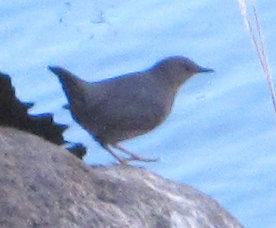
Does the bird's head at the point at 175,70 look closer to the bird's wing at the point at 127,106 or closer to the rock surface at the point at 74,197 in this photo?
the bird's wing at the point at 127,106

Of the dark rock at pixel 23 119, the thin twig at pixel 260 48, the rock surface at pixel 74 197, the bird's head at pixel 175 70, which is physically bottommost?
the rock surface at pixel 74 197

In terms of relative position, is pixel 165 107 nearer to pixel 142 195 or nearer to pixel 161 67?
pixel 161 67

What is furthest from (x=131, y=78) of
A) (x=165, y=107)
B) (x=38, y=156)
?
(x=38, y=156)

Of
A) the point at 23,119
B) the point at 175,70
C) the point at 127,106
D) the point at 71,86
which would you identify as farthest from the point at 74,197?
the point at 175,70

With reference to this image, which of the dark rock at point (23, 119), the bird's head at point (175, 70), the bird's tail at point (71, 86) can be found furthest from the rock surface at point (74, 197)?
the bird's head at point (175, 70)

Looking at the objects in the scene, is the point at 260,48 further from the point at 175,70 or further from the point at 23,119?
the point at 175,70

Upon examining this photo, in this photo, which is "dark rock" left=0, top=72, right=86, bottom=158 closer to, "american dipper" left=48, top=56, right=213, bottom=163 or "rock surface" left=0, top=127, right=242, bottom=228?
"rock surface" left=0, top=127, right=242, bottom=228
